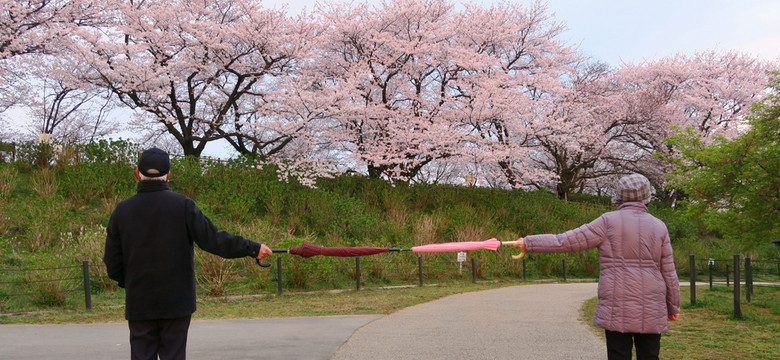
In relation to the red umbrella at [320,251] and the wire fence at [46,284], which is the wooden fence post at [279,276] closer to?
the wire fence at [46,284]

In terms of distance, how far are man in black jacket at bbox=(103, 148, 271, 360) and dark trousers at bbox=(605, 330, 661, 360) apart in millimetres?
2697

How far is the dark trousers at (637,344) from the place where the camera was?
375 centimetres

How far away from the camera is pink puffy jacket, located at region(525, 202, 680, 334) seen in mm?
3691

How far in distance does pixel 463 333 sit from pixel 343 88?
14.5 m

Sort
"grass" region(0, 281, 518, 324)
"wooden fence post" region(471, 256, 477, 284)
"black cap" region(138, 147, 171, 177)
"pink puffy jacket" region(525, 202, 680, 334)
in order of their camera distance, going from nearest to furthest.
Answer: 1. "black cap" region(138, 147, 171, 177)
2. "pink puffy jacket" region(525, 202, 680, 334)
3. "grass" region(0, 281, 518, 324)
4. "wooden fence post" region(471, 256, 477, 284)

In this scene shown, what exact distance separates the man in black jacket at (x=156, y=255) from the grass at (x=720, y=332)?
5.34 m

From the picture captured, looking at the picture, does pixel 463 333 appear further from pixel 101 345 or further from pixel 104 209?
pixel 104 209

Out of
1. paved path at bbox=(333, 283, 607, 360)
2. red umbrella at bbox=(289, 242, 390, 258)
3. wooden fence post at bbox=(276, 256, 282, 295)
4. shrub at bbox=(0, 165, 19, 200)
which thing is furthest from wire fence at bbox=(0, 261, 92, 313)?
red umbrella at bbox=(289, 242, 390, 258)

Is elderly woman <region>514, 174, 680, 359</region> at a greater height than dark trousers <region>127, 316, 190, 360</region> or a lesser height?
greater

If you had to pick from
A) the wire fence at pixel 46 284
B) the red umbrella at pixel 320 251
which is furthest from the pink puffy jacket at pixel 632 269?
the wire fence at pixel 46 284

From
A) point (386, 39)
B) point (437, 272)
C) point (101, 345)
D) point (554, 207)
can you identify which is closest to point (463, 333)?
point (101, 345)

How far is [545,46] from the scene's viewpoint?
28.4 meters

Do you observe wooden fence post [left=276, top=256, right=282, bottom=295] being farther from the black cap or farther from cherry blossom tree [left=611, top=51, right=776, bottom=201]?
cherry blossom tree [left=611, top=51, right=776, bottom=201]

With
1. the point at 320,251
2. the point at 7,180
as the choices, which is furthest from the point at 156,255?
the point at 7,180
